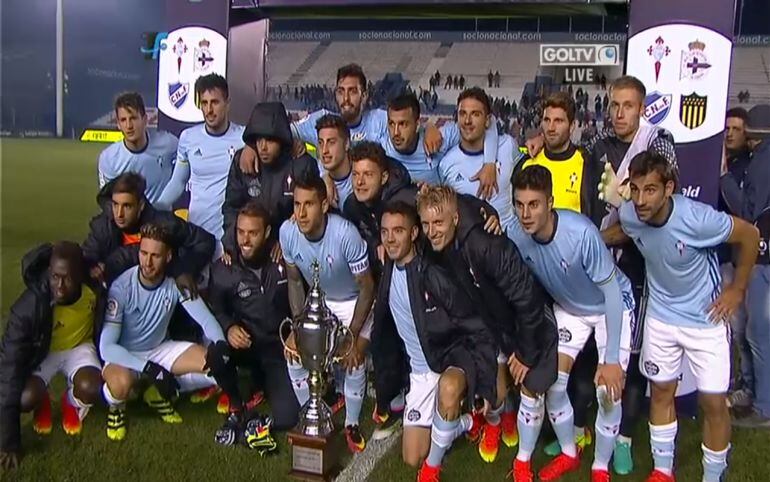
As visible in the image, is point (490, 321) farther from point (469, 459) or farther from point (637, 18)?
point (637, 18)

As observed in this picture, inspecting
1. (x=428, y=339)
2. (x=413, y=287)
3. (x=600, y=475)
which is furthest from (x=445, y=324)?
(x=600, y=475)

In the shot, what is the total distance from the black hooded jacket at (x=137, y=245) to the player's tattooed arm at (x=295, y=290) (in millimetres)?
578

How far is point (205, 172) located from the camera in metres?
4.65

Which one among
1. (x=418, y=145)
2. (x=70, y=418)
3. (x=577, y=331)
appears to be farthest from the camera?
(x=418, y=145)

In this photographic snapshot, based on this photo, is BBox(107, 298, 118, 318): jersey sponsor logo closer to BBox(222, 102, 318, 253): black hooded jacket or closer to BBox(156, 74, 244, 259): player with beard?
BBox(222, 102, 318, 253): black hooded jacket

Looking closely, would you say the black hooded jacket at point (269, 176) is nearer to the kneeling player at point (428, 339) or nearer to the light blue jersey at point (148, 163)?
the light blue jersey at point (148, 163)

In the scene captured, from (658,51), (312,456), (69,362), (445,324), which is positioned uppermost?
(658,51)

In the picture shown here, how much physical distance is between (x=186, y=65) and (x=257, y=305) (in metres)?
1.96

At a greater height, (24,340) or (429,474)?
(24,340)

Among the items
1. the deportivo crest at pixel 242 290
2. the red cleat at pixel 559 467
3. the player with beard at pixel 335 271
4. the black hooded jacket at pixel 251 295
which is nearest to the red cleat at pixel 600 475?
the red cleat at pixel 559 467

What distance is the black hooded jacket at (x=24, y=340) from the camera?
11.2 feet

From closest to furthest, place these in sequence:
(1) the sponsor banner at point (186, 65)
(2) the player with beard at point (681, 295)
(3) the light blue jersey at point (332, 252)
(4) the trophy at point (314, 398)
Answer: (2) the player with beard at point (681, 295) → (4) the trophy at point (314, 398) → (3) the light blue jersey at point (332, 252) → (1) the sponsor banner at point (186, 65)

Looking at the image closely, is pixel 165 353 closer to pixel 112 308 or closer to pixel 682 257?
pixel 112 308

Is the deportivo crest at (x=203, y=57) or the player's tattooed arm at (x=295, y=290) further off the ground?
the deportivo crest at (x=203, y=57)
